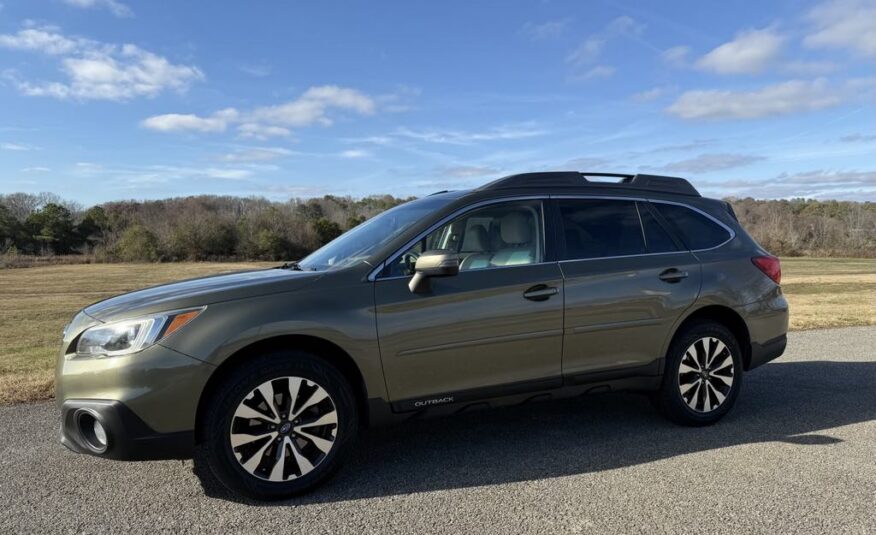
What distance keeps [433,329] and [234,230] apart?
71354 mm

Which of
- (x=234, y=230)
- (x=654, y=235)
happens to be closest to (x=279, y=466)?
(x=654, y=235)

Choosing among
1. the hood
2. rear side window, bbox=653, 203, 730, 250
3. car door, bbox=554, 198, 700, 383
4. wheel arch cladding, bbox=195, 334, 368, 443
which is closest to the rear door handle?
car door, bbox=554, 198, 700, 383

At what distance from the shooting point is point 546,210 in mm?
4367

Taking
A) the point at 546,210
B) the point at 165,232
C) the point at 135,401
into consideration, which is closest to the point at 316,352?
the point at 135,401

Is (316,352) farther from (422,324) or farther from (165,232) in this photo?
(165,232)

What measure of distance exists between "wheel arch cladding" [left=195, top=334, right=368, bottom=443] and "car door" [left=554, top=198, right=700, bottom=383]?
4.67 ft

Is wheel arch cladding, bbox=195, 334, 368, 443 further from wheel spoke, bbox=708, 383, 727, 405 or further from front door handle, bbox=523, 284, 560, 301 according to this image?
wheel spoke, bbox=708, 383, 727, 405

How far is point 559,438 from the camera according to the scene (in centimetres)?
443

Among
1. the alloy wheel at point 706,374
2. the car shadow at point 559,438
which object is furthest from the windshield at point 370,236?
the alloy wheel at point 706,374

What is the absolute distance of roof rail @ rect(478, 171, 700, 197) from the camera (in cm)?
436

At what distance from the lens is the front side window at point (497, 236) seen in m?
4.11

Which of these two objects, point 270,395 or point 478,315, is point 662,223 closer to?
point 478,315

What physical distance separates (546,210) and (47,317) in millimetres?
17431

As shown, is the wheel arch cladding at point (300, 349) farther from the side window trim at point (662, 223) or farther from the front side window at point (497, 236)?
the side window trim at point (662, 223)
